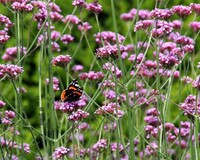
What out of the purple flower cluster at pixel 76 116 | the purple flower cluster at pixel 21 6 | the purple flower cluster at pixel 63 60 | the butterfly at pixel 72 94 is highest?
the purple flower cluster at pixel 21 6

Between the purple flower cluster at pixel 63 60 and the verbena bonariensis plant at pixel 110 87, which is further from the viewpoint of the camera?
the purple flower cluster at pixel 63 60

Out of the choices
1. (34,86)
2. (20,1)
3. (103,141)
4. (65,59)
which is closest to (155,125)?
(103,141)

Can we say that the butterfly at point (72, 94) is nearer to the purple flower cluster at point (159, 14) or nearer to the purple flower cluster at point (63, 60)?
the purple flower cluster at point (63, 60)

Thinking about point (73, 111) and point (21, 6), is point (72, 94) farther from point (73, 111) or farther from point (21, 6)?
point (21, 6)

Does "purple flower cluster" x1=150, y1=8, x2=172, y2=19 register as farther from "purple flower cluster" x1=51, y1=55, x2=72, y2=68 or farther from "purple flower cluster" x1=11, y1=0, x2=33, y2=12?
"purple flower cluster" x1=11, y1=0, x2=33, y2=12

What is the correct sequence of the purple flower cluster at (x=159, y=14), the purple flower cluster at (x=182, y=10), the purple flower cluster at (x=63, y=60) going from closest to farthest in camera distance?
the purple flower cluster at (x=159, y=14) < the purple flower cluster at (x=63, y=60) < the purple flower cluster at (x=182, y=10)

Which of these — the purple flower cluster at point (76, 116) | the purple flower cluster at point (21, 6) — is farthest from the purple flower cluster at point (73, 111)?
the purple flower cluster at point (21, 6)

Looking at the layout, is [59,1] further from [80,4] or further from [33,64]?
[80,4]

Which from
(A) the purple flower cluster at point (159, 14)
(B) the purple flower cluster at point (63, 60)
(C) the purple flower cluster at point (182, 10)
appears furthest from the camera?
(C) the purple flower cluster at point (182, 10)

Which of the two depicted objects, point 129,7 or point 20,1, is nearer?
point 20,1

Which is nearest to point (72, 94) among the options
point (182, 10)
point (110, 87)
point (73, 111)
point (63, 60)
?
point (73, 111)

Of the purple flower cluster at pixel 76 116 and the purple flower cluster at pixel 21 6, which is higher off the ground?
the purple flower cluster at pixel 21 6
